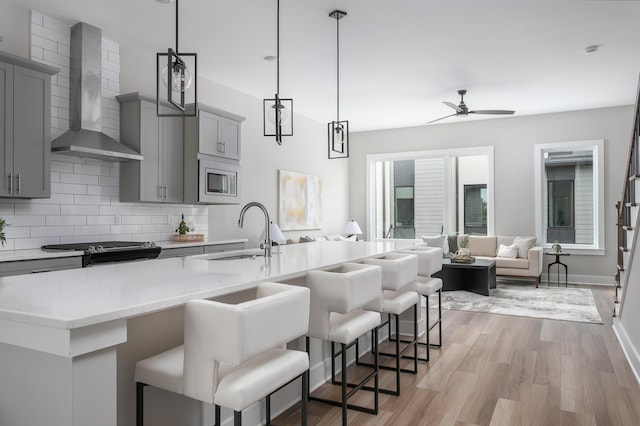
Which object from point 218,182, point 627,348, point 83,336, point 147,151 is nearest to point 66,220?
point 147,151

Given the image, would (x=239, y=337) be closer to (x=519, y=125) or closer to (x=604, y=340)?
(x=604, y=340)

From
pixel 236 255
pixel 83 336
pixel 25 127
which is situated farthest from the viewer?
pixel 25 127

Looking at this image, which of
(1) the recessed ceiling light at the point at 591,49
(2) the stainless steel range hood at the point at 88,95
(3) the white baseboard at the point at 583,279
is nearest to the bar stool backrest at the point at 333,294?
(2) the stainless steel range hood at the point at 88,95

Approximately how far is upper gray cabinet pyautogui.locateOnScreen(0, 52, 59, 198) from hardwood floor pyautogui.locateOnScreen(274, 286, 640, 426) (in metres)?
2.73

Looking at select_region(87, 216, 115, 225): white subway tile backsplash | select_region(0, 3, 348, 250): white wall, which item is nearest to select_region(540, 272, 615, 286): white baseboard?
select_region(0, 3, 348, 250): white wall

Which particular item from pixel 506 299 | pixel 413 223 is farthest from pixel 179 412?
pixel 413 223

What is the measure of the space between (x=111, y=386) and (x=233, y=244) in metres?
4.33

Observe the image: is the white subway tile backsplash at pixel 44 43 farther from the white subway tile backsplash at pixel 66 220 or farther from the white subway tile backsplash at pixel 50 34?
the white subway tile backsplash at pixel 66 220

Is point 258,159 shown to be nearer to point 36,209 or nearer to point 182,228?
point 182,228

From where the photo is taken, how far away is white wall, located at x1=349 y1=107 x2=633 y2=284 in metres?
7.59

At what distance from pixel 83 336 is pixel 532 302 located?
6.04m

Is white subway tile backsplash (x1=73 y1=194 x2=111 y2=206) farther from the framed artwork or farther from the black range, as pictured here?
the framed artwork

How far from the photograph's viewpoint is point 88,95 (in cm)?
422

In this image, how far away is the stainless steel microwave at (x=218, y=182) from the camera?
5.16 metres
